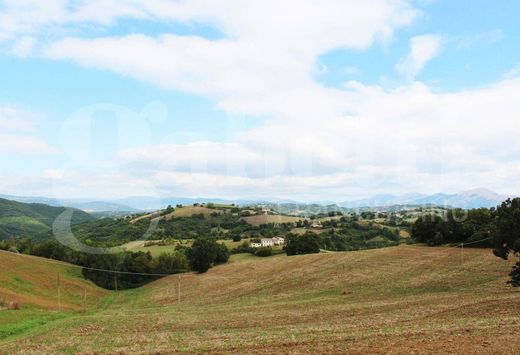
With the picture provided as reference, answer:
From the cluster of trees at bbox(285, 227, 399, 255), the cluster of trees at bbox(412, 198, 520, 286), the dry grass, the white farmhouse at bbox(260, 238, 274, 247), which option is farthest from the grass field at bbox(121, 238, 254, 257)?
the cluster of trees at bbox(412, 198, 520, 286)

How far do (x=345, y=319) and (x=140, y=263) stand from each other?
287 ft

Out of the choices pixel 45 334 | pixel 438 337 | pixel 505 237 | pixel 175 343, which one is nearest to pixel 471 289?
pixel 505 237

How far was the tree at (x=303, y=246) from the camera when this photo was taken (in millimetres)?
116438

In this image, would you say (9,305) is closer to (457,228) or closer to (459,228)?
(459,228)

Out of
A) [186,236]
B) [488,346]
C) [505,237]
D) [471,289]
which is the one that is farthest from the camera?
[186,236]

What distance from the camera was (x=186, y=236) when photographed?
180 m

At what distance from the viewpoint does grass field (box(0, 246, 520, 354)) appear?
2289 cm

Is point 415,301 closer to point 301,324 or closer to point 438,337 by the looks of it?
point 301,324

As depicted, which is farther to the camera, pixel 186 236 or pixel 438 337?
pixel 186 236

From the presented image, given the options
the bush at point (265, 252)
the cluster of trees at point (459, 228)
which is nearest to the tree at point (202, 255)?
the bush at point (265, 252)

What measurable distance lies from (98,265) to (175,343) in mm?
92695

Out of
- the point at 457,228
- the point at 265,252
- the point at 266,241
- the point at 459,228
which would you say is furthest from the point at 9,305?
the point at 266,241

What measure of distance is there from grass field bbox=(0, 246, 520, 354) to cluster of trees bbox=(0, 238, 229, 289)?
35572mm

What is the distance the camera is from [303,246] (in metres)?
116
